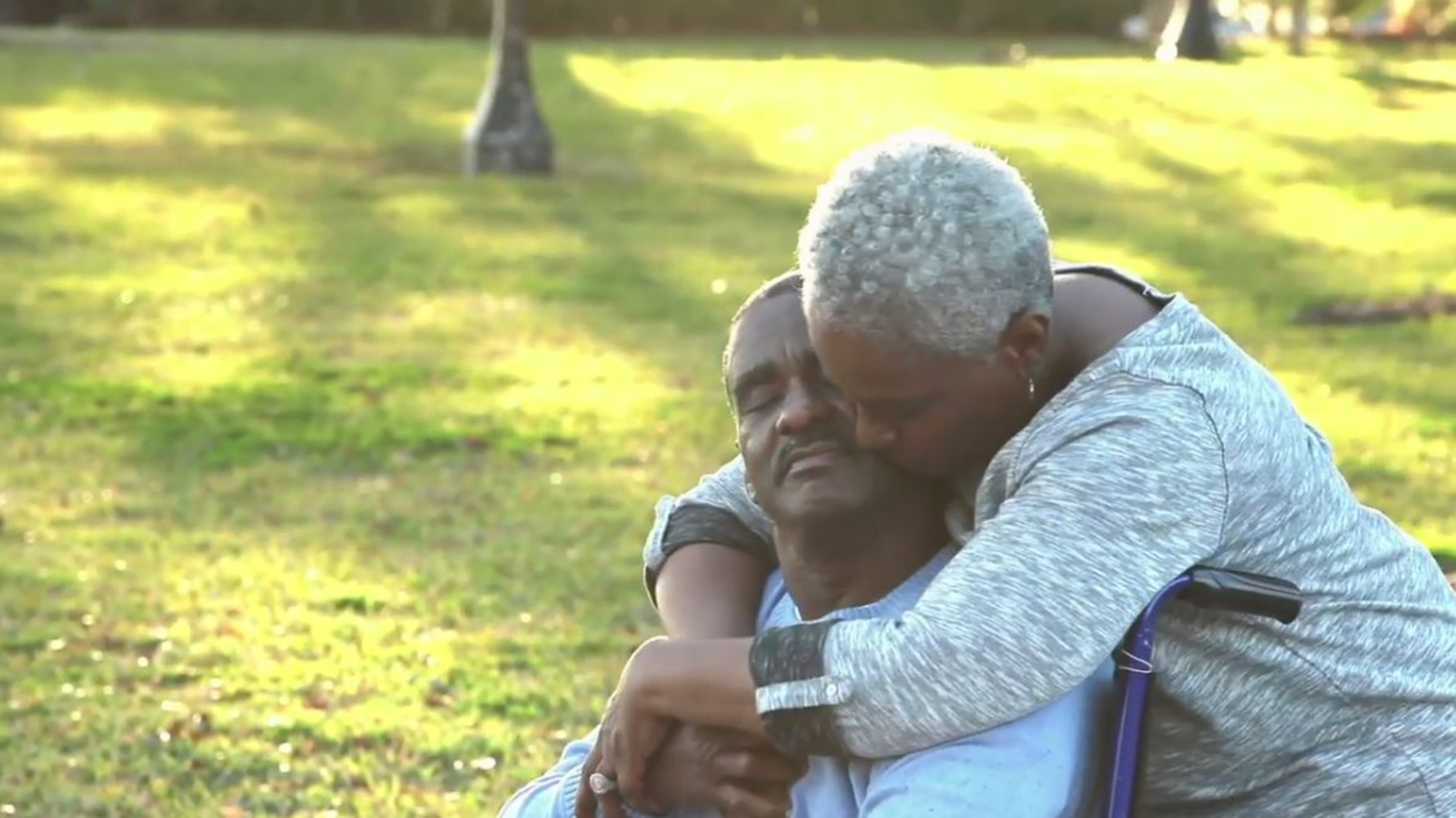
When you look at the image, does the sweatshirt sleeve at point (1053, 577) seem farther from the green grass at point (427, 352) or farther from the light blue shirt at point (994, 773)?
the green grass at point (427, 352)

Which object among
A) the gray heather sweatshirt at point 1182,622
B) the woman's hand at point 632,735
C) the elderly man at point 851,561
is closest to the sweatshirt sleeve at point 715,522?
the elderly man at point 851,561

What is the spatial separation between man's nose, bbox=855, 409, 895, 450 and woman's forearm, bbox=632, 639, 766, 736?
29cm

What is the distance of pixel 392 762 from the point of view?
5.04 metres

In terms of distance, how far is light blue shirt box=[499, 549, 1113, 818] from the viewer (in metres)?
2.54

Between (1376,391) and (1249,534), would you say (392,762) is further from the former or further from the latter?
(1376,391)

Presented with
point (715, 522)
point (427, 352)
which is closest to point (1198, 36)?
point (427, 352)

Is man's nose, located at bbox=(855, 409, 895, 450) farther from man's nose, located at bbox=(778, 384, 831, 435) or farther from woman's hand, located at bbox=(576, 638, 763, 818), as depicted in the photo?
woman's hand, located at bbox=(576, 638, 763, 818)

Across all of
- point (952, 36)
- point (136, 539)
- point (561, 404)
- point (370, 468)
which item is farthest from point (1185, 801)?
point (952, 36)

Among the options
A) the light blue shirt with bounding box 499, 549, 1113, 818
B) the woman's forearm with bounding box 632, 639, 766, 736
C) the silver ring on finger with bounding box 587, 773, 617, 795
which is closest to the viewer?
the light blue shirt with bounding box 499, 549, 1113, 818

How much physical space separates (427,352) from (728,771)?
7.25 metres

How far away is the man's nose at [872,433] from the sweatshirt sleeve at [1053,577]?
174mm

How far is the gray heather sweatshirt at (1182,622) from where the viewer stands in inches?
95.5

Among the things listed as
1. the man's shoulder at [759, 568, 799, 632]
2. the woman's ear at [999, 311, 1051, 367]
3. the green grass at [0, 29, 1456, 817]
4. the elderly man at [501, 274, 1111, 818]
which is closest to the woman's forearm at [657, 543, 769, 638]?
the man's shoulder at [759, 568, 799, 632]

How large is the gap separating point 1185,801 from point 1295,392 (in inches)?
260
